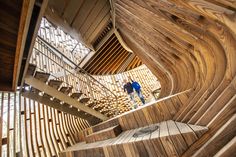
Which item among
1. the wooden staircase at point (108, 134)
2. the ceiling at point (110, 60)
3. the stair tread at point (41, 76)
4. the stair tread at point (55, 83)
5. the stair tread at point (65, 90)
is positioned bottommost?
the wooden staircase at point (108, 134)

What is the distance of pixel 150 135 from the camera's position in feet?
7.55

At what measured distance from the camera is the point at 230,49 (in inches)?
61.9

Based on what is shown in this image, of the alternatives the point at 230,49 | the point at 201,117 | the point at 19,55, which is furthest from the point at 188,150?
the point at 19,55

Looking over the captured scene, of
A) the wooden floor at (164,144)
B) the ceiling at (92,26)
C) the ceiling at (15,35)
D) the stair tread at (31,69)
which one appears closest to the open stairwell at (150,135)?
the wooden floor at (164,144)

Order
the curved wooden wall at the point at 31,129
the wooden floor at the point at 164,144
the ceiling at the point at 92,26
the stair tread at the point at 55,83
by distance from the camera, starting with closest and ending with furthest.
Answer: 1. the wooden floor at the point at 164,144
2. the curved wooden wall at the point at 31,129
3. the stair tread at the point at 55,83
4. the ceiling at the point at 92,26

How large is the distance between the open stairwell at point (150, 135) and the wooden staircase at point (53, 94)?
797 millimetres

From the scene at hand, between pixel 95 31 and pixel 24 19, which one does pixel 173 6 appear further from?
pixel 95 31

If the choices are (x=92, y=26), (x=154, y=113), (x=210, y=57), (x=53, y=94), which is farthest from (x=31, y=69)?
(x=92, y=26)

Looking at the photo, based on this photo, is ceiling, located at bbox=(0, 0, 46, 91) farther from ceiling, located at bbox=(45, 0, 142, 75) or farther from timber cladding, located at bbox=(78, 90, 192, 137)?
ceiling, located at bbox=(45, 0, 142, 75)

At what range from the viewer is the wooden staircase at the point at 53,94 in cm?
342

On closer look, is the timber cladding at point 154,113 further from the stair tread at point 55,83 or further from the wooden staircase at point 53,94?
the stair tread at point 55,83

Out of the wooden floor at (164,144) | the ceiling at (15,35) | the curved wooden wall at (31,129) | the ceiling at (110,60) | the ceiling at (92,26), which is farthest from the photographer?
the ceiling at (110,60)

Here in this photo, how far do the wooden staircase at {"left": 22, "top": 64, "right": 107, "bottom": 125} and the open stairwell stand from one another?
80cm

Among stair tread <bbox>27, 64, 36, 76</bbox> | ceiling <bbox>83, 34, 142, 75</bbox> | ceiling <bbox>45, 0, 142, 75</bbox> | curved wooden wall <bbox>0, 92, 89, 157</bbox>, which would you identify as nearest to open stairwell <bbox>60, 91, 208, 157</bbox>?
curved wooden wall <bbox>0, 92, 89, 157</bbox>
